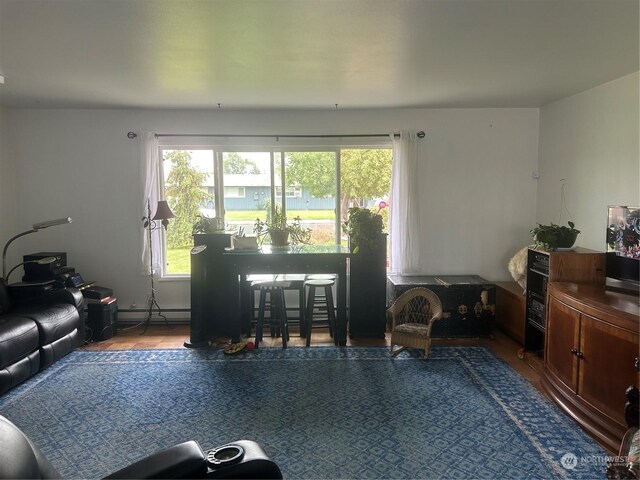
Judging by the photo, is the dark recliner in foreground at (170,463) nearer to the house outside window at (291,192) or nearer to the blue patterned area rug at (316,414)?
the blue patterned area rug at (316,414)

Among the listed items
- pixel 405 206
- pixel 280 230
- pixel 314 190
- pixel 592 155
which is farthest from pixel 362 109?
pixel 592 155

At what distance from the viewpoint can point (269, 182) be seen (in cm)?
517

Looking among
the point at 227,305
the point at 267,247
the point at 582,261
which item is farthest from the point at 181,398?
the point at 582,261

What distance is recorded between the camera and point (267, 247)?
14.9ft

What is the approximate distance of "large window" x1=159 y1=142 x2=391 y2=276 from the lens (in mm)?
5152

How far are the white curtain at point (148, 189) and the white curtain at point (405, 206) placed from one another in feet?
9.35

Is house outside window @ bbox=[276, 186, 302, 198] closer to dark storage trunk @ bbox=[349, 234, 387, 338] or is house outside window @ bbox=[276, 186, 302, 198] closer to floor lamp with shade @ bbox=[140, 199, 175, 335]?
dark storage trunk @ bbox=[349, 234, 387, 338]

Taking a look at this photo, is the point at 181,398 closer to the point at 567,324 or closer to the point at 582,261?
the point at 567,324

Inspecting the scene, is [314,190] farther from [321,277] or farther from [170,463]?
[170,463]

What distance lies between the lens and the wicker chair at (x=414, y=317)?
12.9 feet

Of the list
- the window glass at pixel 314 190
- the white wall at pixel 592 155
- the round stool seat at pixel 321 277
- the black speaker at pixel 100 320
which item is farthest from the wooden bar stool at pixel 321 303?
the white wall at pixel 592 155

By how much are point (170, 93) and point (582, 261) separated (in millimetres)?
3999

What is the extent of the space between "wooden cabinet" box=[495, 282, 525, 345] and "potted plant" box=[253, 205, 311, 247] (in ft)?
7.66

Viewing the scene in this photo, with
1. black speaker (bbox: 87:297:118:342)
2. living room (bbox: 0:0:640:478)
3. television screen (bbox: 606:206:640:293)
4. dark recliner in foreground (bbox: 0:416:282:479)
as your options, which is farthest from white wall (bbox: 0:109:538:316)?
dark recliner in foreground (bbox: 0:416:282:479)
